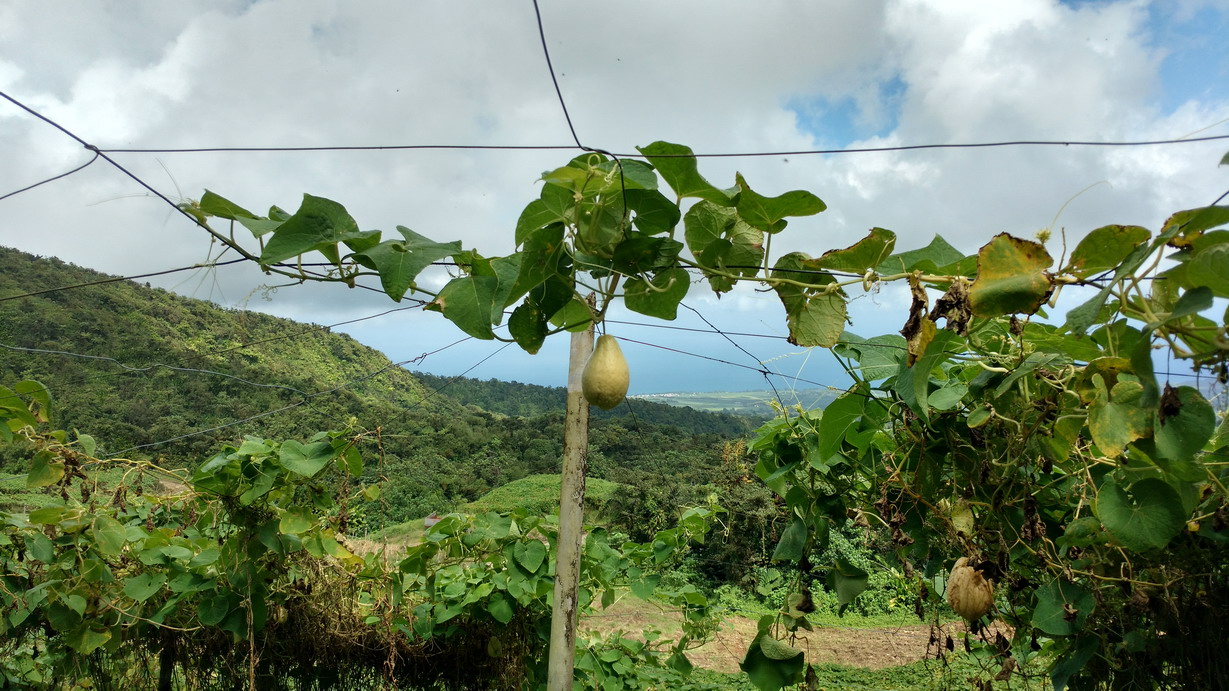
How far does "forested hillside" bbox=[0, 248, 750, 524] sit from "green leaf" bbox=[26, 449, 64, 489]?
5161 mm

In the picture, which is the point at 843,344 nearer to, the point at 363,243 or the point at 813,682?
the point at 813,682

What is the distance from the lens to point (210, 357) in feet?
36.8

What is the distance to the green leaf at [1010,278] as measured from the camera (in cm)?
96

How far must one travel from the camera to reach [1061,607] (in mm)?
1497

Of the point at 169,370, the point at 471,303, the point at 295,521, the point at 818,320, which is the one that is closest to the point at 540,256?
the point at 471,303

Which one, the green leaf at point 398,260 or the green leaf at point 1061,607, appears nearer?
the green leaf at point 398,260

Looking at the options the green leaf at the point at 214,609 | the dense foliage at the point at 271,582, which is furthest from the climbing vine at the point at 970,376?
the green leaf at the point at 214,609

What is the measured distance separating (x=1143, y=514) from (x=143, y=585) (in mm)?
3155

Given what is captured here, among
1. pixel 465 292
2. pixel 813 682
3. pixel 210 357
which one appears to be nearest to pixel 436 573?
pixel 813 682

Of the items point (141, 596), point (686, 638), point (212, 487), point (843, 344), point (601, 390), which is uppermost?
point (843, 344)

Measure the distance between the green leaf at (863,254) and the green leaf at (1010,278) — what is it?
0.75 ft

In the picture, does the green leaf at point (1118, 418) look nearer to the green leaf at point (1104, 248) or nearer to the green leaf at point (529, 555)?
the green leaf at point (1104, 248)

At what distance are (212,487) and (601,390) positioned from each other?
1874mm

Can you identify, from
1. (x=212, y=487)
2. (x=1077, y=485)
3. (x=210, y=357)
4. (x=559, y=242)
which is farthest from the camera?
(x=210, y=357)
